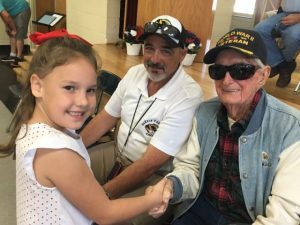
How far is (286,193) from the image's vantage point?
1081 mm

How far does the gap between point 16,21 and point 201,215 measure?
475cm

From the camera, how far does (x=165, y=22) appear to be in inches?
62.4

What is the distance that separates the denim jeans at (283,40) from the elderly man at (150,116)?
949mm

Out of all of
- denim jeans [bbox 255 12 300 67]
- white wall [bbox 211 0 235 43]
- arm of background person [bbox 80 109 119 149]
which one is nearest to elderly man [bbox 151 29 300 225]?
arm of background person [bbox 80 109 119 149]

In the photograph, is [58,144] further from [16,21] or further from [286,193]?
[16,21]

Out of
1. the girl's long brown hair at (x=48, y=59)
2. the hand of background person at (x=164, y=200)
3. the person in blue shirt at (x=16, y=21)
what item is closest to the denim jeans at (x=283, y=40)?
the hand of background person at (x=164, y=200)

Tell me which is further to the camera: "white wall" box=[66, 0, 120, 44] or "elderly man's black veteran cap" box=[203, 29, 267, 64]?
"white wall" box=[66, 0, 120, 44]

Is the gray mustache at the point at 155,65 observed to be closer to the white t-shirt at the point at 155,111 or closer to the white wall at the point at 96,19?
the white t-shirt at the point at 155,111

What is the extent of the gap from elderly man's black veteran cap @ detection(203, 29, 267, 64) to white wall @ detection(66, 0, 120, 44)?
341 centimetres

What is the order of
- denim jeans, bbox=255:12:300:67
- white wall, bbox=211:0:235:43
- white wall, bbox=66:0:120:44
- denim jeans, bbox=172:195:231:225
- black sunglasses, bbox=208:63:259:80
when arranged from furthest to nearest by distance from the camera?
white wall, bbox=211:0:235:43
white wall, bbox=66:0:120:44
denim jeans, bbox=255:12:300:67
denim jeans, bbox=172:195:231:225
black sunglasses, bbox=208:63:259:80

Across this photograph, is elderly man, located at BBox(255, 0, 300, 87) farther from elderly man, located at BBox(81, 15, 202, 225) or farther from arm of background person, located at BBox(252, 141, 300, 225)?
arm of background person, located at BBox(252, 141, 300, 225)

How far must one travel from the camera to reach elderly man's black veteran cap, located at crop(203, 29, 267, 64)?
1138 mm

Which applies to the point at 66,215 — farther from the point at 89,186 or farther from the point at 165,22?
the point at 165,22

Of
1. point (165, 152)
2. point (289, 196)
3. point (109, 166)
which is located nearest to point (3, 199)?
point (109, 166)
